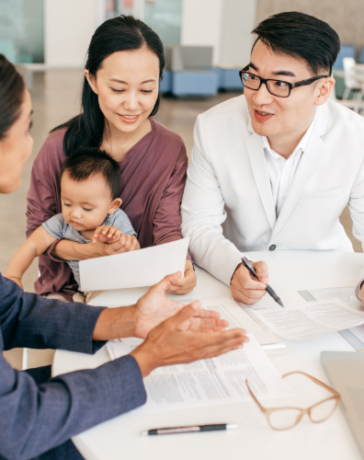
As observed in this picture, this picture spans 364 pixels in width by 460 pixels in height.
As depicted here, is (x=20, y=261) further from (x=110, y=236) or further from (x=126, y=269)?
(x=126, y=269)

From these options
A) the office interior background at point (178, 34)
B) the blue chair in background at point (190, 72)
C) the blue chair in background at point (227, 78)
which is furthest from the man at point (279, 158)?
the blue chair in background at point (227, 78)

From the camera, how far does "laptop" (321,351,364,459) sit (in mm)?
977

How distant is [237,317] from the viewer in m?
1.39

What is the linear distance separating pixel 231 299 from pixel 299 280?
0.28 metres

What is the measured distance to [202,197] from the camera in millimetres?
2035

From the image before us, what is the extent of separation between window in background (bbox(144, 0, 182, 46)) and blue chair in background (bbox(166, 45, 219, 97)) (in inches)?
99.7

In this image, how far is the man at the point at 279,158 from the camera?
1739 millimetres

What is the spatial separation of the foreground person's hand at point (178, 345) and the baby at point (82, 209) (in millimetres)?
769

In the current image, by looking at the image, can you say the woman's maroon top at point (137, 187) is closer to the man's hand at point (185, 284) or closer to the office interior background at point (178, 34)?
the man's hand at point (185, 284)

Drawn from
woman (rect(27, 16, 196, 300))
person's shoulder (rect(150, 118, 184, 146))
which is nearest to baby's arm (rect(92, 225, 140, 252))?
woman (rect(27, 16, 196, 300))

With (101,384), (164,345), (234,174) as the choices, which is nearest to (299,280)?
(234,174)

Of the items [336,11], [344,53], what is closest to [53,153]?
[344,53]

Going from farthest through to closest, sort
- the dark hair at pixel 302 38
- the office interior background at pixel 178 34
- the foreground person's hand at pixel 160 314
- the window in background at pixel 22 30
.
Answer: the window in background at pixel 22 30, the office interior background at pixel 178 34, the dark hair at pixel 302 38, the foreground person's hand at pixel 160 314

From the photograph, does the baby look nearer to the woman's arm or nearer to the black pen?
the woman's arm
